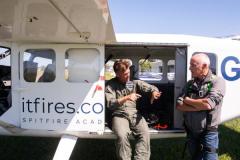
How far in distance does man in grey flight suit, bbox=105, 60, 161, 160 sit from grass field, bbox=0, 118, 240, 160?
1481 millimetres

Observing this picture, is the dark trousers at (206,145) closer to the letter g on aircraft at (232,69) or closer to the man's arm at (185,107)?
the man's arm at (185,107)

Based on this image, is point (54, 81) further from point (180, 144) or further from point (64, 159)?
point (180, 144)

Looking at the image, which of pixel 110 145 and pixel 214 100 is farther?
pixel 110 145

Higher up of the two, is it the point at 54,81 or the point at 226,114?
the point at 54,81

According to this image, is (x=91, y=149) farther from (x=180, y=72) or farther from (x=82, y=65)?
(x=180, y=72)

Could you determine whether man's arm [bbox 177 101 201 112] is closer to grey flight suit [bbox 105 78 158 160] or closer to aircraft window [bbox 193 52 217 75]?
grey flight suit [bbox 105 78 158 160]

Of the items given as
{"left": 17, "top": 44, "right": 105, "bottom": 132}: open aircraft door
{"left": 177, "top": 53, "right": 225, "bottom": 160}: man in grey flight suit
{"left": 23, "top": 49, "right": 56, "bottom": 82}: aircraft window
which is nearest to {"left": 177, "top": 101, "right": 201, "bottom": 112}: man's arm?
{"left": 177, "top": 53, "right": 225, "bottom": 160}: man in grey flight suit

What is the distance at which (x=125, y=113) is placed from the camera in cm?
542

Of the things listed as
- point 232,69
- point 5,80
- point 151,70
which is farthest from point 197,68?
point 151,70

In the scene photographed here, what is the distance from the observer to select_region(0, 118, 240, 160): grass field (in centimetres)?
678

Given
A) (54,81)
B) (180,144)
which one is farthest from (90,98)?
(180,144)

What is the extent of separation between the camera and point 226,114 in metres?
6.02

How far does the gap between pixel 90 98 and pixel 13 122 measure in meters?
1.28

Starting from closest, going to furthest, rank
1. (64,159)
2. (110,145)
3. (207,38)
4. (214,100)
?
(214,100) → (64,159) → (207,38) → (110,145)
